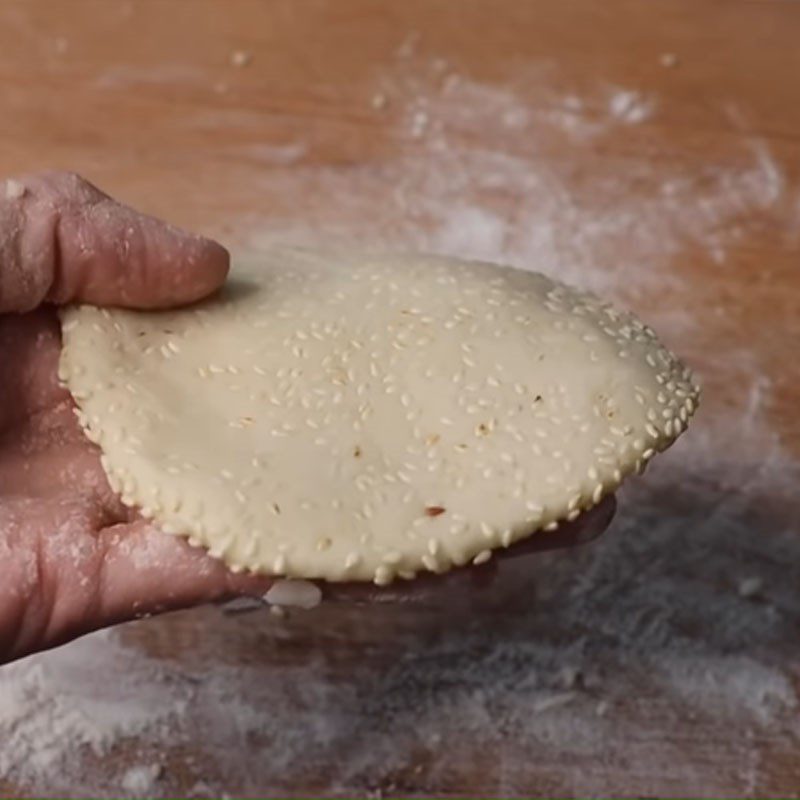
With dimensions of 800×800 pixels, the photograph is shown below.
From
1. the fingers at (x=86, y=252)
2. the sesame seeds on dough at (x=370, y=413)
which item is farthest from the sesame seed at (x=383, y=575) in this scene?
the fingers at (x=86, y=252)

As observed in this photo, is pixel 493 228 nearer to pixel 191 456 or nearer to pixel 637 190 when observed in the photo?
pixel 637 190

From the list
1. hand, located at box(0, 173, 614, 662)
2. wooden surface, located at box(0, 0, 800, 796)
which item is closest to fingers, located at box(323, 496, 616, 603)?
hand, located at box(0, 173, 614, 662)

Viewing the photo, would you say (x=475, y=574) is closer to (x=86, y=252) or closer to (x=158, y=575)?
(x=158, y=575)

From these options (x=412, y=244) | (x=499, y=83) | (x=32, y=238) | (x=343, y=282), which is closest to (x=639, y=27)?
(x=499, y=83)

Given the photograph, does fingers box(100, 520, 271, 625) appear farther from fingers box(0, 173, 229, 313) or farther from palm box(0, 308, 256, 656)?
fingers box(0, 173, 229, 313)

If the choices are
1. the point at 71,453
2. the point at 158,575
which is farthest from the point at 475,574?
the point at 71,453

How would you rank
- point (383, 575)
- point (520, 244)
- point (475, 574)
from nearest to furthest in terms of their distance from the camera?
1. point (383, 575)
2. point (475, 574)
3. point (520, 244)
